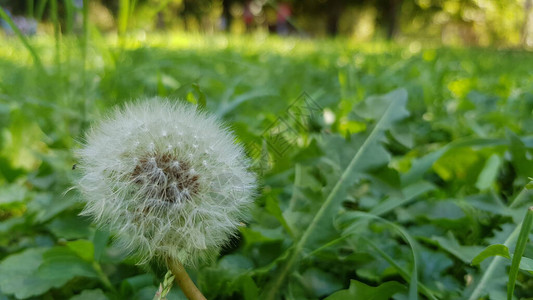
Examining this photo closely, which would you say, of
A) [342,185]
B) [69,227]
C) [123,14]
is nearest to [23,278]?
[69,227]

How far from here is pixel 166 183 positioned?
2.38ft

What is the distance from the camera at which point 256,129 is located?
177 cm

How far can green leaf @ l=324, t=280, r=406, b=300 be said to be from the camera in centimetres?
87

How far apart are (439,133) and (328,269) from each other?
1.23 m

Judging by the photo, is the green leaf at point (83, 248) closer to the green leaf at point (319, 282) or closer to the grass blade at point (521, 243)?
the green leaf at point (319, 282)

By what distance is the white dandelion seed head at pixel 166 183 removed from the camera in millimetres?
718

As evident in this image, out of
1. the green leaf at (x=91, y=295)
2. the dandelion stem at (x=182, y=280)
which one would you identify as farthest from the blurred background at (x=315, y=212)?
the dandelion stem at (x=182, y=280)

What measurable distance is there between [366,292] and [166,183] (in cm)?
43

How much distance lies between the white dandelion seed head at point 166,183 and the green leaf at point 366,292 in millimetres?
246

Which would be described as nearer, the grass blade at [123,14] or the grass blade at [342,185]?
the grass blade at [342,185]

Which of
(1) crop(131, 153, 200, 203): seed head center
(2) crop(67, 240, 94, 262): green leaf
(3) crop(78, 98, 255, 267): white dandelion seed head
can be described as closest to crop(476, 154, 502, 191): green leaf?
(3) crop(78, 98, 255, 267): white dandelion seed head

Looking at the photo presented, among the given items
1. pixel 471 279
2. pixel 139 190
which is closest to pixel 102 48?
pixel 139 190

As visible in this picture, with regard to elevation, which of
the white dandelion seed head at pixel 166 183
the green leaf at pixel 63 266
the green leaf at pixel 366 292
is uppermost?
the white dandelion seed head at pixel 166 183

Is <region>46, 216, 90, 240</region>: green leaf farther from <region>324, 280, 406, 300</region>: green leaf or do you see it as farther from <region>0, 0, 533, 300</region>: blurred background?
A: <region>324, 280, 406, 300</region>: green leaf
